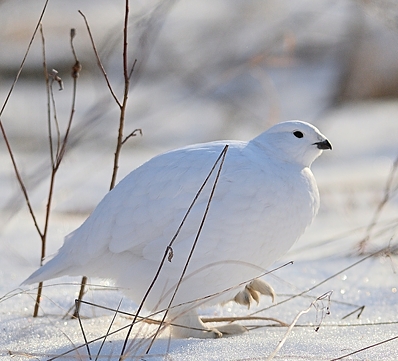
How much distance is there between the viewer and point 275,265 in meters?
3.83

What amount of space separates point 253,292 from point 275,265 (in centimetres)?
93

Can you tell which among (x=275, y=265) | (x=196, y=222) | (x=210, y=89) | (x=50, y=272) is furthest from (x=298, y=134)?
(x=210, y=89)

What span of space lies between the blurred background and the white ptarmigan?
2367 mm

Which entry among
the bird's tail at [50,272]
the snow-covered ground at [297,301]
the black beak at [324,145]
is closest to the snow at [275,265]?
the snow-covered ground at [297,301]

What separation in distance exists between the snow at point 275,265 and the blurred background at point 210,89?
31 millimetres

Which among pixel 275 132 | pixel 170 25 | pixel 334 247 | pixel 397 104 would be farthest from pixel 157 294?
pixel 170 25

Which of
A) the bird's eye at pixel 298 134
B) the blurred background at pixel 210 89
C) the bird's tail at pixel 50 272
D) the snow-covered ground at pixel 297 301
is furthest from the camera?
the blurred background at pixel 210 89

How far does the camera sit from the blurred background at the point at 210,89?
6270 millimetres

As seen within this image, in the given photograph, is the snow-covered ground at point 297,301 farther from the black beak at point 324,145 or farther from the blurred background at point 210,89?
the black beak at point 324,145

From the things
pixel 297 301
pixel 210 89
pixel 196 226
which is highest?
pixel 196 226

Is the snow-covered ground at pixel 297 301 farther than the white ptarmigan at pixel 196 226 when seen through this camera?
No

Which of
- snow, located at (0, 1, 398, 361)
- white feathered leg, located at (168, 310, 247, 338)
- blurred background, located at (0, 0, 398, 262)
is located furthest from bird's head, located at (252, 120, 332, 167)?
blurred background, located at (0, 0, 398, 262)

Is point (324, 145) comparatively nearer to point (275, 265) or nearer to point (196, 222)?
point (196, 222)

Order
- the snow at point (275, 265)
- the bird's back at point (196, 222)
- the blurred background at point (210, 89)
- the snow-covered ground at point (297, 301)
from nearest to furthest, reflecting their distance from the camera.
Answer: the snow-covered ground at point (297, 301) < the snow at point (275, 265) < the bird's back at point (196, 222) < the blurred background at point (210, 89)
